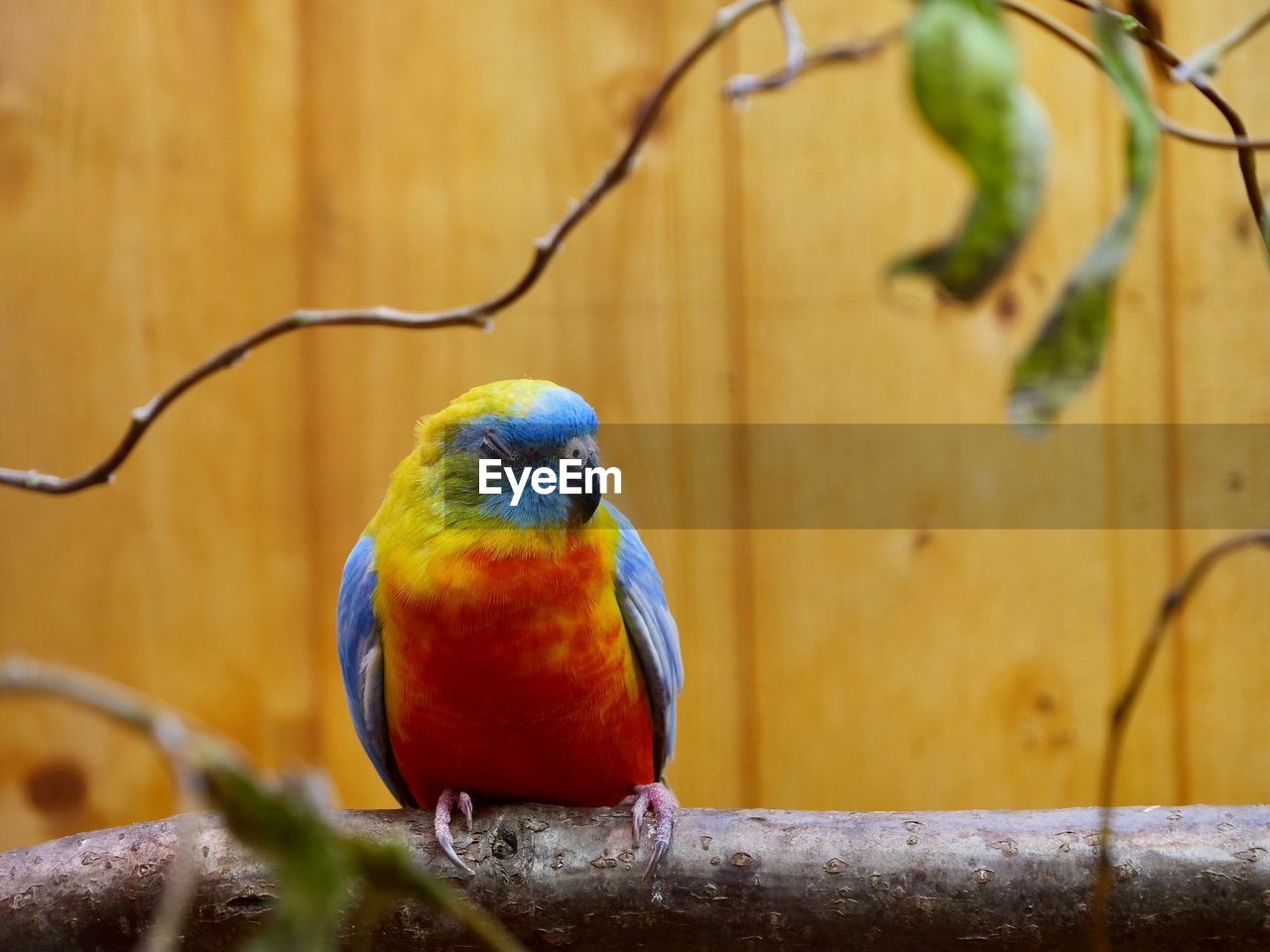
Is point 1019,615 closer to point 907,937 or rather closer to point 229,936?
point 907,937

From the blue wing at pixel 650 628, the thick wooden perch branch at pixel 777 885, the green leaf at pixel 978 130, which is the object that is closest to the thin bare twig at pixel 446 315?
the green leaf at pixel 978 130

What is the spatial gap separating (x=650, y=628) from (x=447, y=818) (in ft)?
0.89

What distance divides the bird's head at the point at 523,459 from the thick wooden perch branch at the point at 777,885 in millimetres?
289

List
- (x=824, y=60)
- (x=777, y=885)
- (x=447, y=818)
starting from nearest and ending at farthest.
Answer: (x=824, y=60) → (x=777, y=885) → (x=447, y=818)

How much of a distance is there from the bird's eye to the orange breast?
0.10 metres

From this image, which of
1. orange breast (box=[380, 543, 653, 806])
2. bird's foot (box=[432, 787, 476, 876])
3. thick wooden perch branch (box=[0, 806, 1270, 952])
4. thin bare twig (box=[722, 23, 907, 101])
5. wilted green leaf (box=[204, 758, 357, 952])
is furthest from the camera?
orange breast (box=[380, 543, 653, 806])

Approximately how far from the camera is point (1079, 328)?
341 mm

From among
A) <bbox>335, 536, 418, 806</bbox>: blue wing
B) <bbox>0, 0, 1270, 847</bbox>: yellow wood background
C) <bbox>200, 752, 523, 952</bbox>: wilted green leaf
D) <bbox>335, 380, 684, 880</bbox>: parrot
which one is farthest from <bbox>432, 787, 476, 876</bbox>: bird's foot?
<bbox>200, 752, 523, 952</bbox>: wilted green leaf

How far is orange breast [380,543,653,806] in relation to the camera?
1077 millimetres

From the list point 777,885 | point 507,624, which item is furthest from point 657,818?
point 507,624

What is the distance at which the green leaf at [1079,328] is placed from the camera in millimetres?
334

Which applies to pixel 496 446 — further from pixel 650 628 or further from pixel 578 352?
pixel 578 352

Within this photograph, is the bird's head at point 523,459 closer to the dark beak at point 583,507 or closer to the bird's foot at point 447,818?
the dark beak at point 583,507

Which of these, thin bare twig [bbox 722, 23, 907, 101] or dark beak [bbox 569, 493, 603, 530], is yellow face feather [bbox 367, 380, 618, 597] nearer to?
dark beak [bbox 569, 493, 603, 530]
